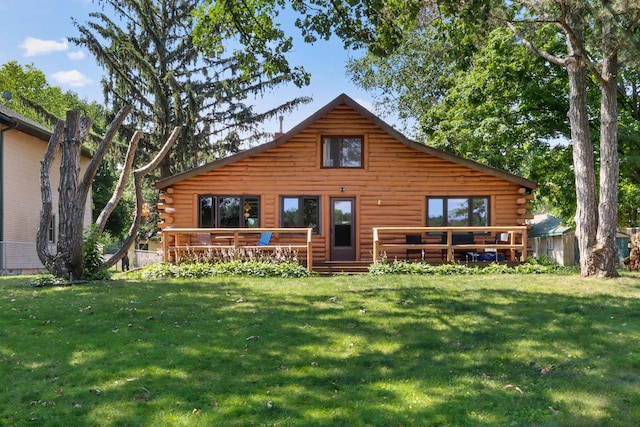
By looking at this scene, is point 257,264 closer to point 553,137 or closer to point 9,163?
point 9,163

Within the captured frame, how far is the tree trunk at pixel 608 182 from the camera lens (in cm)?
1147

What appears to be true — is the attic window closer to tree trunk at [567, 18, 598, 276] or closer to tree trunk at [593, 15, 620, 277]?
tree trunk at [567, 18, 598, 276]

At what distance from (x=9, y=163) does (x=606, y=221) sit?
20.6m

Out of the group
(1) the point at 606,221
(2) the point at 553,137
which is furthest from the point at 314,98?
(1) the point at 606,221

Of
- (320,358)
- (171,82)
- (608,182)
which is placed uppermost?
(171,82)

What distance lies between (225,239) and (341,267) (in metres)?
3.94

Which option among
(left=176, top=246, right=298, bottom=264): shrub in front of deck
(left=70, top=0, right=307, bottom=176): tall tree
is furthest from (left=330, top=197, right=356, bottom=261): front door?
(left=70, top=0, right=307, bottom=176): tall tree

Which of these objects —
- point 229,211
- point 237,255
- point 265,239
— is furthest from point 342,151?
point 237,255

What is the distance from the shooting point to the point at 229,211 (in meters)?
16.8

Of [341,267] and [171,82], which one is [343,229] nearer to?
[341,267]

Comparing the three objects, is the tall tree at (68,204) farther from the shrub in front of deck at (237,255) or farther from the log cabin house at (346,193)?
the log cabin house at (346,193)

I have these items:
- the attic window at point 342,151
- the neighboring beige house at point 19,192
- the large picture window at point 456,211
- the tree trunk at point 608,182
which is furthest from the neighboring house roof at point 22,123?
Result: the tree trunk at point 608,182

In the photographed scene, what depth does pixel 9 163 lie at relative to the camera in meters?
19.9

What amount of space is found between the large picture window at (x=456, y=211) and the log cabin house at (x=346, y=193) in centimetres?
3
